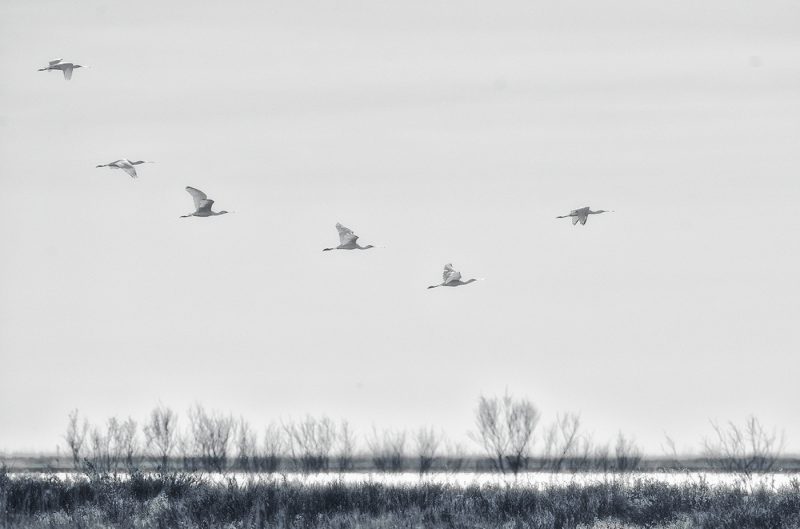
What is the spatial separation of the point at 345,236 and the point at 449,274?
2966mm

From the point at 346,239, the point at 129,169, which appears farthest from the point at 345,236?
the point at 129,169

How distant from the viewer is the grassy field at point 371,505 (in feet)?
94.4

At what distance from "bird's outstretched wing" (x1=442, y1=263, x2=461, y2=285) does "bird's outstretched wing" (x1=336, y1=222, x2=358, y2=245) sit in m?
2.61

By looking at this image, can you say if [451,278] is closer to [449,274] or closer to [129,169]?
[449,274]

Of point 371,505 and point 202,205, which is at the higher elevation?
point 202,205

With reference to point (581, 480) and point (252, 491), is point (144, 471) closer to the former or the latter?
point (252, 491)

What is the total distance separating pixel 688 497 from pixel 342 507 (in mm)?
8611

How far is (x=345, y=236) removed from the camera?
27531mm

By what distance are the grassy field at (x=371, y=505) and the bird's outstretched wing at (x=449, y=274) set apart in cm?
540

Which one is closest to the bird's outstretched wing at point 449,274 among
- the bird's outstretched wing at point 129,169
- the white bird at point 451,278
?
the white bird at point 451,278

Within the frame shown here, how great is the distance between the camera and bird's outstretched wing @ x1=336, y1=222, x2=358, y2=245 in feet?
89.9

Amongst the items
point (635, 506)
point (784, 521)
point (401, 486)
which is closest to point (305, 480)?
point (401, 486)

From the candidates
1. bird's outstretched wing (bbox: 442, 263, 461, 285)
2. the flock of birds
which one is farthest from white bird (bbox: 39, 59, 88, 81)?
bird's outstretched wing (bbox: 442, 263, 461, 285)

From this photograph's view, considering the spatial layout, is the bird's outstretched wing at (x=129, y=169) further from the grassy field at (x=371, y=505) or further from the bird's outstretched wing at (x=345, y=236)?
the grassy field at (x=371, y=505)
